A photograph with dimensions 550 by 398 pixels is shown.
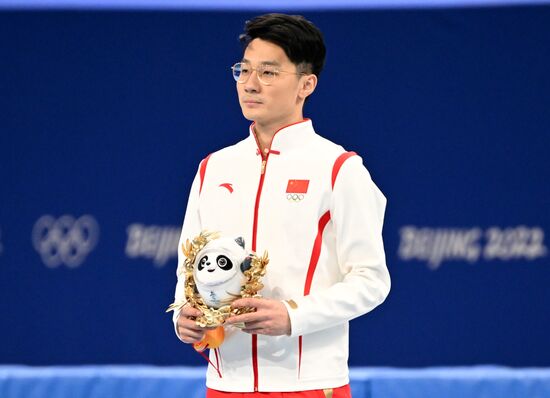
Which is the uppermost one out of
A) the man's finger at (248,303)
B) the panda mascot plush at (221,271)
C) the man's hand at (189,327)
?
the panda mascot plush at (221,271)

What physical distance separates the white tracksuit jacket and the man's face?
0.39ft

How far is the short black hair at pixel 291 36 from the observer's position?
8.75 ft

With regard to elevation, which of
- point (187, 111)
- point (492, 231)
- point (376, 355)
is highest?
point (187, 111)

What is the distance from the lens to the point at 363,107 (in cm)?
511

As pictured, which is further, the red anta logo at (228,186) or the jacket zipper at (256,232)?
the red anta logo at (228,186)

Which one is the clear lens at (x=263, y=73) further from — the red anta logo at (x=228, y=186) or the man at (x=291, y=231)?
the red anta logo at (x=228, y=186)

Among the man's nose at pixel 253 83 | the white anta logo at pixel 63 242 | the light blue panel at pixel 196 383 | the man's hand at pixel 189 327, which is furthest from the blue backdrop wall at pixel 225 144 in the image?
the man's hand at pixel 189 327

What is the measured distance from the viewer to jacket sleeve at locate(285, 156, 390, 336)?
8.25 ft

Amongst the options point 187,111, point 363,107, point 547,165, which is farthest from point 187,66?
point 547,165

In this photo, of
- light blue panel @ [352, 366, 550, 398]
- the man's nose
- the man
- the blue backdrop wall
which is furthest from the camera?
the blue backdrop wall

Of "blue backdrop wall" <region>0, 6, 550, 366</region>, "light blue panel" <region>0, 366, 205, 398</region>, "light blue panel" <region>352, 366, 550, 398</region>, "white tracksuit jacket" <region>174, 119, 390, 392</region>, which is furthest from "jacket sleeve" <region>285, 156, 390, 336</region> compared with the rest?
"blue backdrop wall" <region>0, 6, 550, 366</region>

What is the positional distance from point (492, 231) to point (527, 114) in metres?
0.56

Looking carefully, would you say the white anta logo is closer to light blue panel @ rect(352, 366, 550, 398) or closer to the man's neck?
light blue panel @ rect(352, 366, 550, 398)

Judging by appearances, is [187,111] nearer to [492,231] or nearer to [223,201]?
[492,231]
